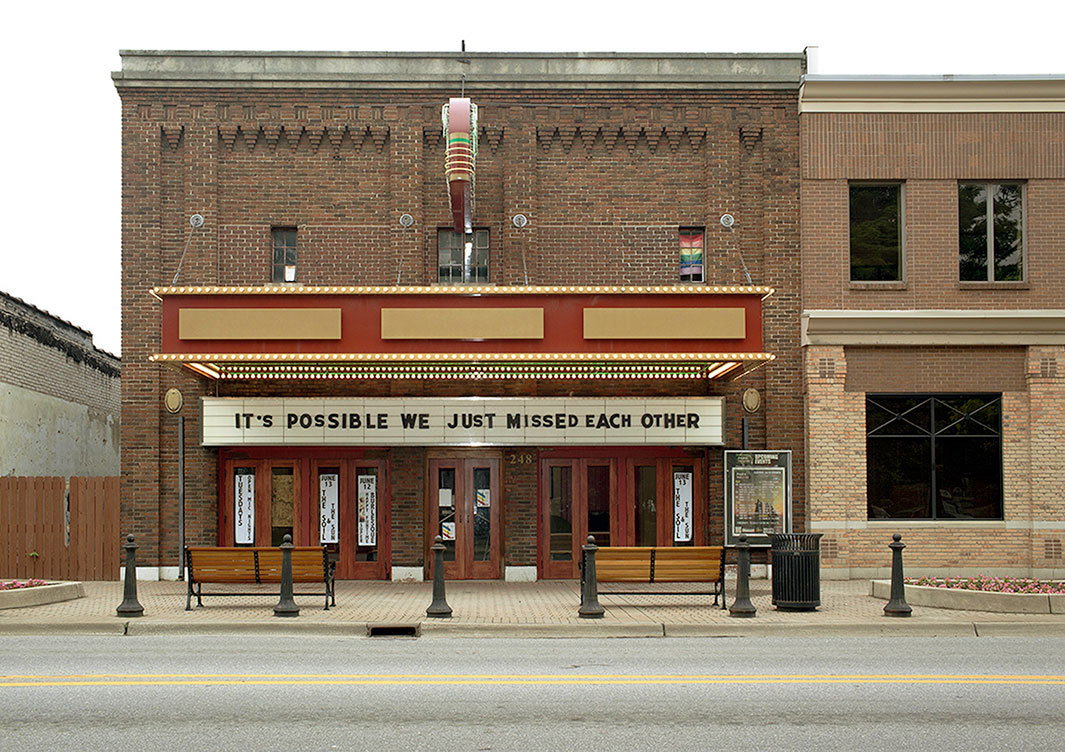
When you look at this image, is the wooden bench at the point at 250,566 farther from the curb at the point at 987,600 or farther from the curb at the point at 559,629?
the curb at the point at 987,600

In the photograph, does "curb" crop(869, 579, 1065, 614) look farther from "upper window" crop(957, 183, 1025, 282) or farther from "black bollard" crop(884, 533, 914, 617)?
"upper window" crop(957, 183, 1025, 282)

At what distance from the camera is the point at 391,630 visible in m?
14.7

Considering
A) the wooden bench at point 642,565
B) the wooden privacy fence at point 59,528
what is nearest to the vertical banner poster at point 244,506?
the wooden privacy fence at point 59,528

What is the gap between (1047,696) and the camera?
10.0 metres

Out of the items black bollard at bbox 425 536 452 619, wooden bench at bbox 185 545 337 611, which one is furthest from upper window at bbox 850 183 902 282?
wooden bench at bbox 185 545 337 611

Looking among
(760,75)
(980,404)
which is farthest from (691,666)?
(760,75)

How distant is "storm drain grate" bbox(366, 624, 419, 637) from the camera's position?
14.7 m

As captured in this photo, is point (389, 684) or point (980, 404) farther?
point (980, 404)

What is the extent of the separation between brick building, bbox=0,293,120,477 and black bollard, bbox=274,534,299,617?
33.7 feet

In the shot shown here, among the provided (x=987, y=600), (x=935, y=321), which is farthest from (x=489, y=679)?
(x=935, y=321)

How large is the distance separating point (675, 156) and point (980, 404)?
25.2 feet

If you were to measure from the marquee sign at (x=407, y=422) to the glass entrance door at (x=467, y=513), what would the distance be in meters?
0.85

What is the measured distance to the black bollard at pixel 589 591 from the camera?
15.6 meters

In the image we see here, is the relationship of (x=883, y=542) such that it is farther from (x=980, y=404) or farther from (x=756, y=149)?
(x=756, y=149)
